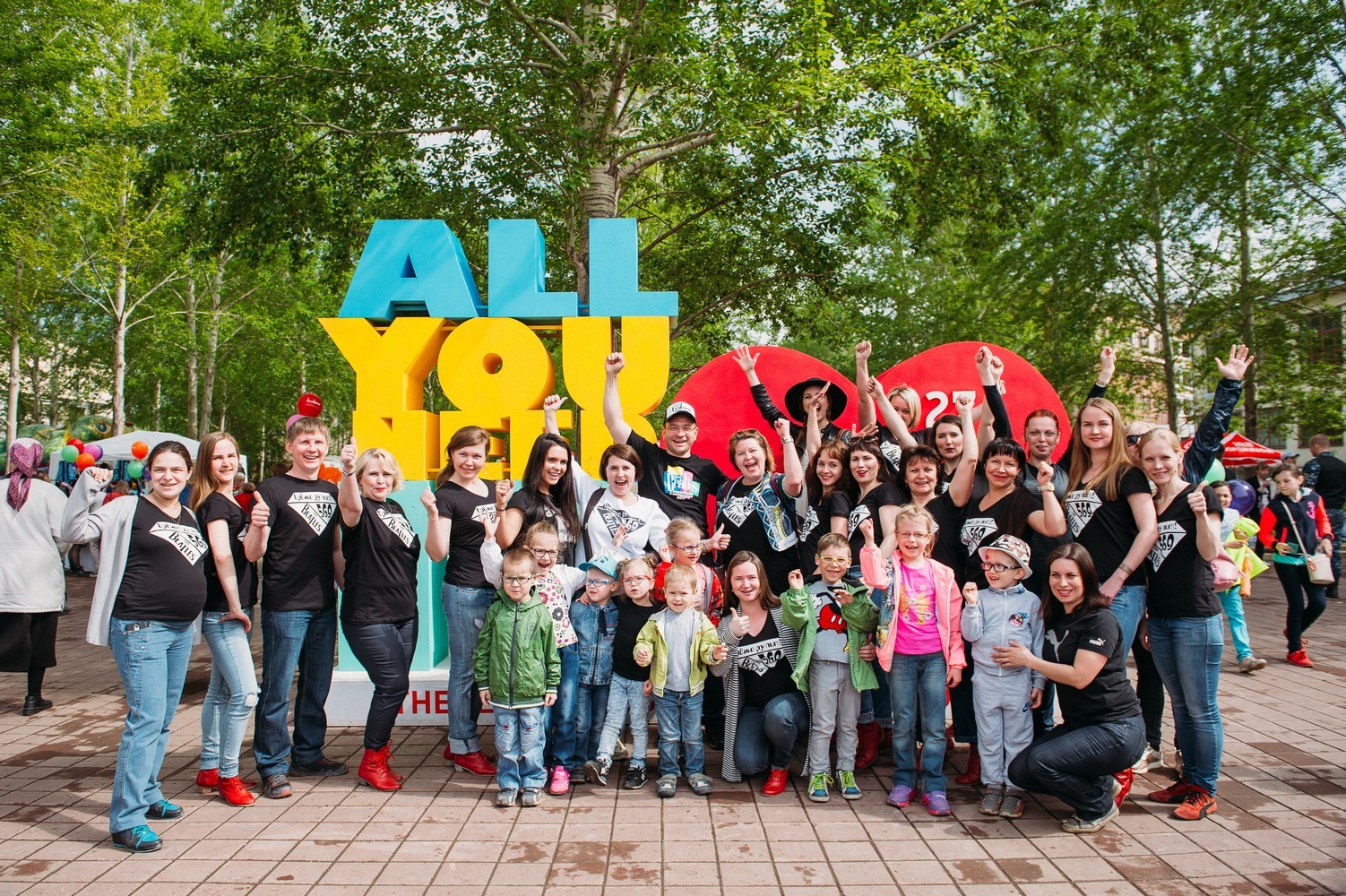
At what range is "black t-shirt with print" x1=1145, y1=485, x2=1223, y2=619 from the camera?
433cm

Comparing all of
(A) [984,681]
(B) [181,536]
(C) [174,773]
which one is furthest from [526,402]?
(A) [984,681]

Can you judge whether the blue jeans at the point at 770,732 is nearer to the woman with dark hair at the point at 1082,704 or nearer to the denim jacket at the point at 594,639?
the denim jacket at the point at 594,639

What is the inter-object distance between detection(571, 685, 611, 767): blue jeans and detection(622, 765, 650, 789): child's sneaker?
0.89 ft

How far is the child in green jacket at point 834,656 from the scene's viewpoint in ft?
15.1

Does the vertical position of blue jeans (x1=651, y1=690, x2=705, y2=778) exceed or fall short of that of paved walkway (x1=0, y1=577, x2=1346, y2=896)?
it exceeds it

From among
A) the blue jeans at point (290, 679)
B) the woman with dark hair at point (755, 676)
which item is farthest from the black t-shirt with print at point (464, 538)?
the woman with dark hair at point (755, 676)

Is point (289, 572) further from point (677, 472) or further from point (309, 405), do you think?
point (677, 472)

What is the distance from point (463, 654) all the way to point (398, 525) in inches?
33.4

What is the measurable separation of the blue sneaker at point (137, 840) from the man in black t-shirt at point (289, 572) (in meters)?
0.69

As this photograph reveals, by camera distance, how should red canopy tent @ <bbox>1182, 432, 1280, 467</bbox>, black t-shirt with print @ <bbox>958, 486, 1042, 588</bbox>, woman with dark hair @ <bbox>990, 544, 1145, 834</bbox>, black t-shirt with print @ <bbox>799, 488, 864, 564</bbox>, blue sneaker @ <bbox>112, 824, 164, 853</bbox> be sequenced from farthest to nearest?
red canopy tent @ <bbox>1182, 432, 1280, 467</bbox>, black t-shirt with print @ <bbox>799, 488, 864, 564</bbox>, black t-shirt with print @ <bbox>958, 486, 1042, 588</bbox>, woman with dark hair @ <bbox>990, 544, 1145, 834</bbox>, blue sneaker @ <bbox>112, 824, 164, 853</bbox>

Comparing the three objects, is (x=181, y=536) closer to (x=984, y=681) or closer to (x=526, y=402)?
(x=526, y=402)

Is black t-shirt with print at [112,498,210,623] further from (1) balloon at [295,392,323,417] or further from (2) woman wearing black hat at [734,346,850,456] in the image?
(2) woman wearing black hat at [734,346,850,456]

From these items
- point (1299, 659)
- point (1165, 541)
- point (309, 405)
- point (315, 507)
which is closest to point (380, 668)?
point (315, 507)

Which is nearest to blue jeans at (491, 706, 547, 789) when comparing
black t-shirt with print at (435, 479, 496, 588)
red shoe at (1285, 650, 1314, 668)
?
→ black t-shirt with print at (435, 479, 496, 588)
